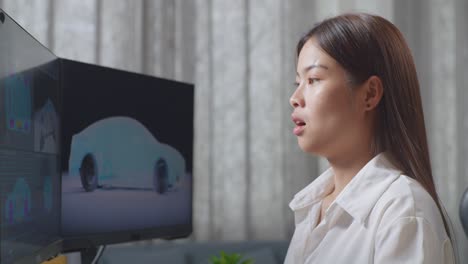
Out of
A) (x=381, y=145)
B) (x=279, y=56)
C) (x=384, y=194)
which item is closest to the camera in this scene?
(x=384, y=194)

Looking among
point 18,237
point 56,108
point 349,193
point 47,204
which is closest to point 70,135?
point 56,108

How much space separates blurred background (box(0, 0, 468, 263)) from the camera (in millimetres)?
2561

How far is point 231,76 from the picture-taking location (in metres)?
2.65

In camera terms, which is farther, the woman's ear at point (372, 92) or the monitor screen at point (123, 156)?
the monitor screen at point (123, 156)

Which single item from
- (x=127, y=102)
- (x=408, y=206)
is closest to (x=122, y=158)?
(x=127, y=102)

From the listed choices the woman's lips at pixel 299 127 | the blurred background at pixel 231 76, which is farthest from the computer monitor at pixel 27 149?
the blurred background at pixel 231 76

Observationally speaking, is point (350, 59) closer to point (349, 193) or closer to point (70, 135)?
point (349, 193)

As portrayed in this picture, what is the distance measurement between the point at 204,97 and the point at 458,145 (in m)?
1.19

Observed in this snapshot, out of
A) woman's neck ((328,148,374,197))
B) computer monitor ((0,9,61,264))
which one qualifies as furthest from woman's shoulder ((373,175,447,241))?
computer monitor ((0,9,61,264))

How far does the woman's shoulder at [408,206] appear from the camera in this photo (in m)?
0.97

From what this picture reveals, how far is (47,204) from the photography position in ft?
3.51

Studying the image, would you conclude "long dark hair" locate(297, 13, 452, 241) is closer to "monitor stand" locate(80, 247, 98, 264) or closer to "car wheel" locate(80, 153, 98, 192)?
"car wheel" locate(80, 153, 98, 192)

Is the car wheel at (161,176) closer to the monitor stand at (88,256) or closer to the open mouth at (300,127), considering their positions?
the monitor stand at (88,256)

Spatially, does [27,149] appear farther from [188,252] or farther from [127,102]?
[188,252]
